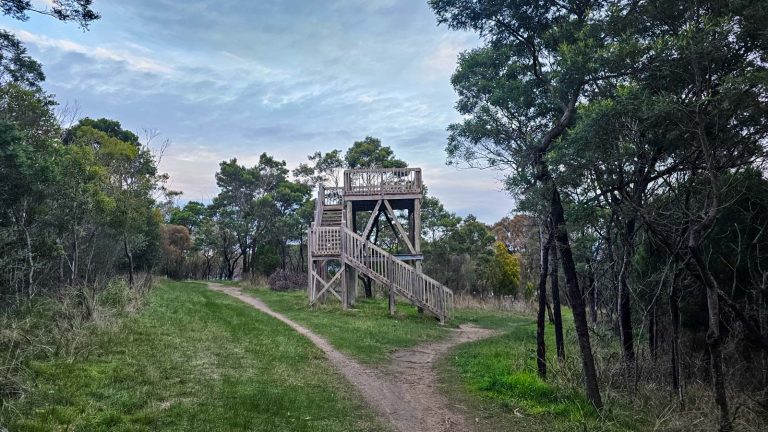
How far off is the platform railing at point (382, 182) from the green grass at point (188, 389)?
984 centimetres

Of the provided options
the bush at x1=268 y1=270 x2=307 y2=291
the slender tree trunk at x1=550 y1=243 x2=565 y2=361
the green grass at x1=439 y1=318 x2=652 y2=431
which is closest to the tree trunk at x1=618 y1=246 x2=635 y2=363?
the green grass at x1=439 y1=318 x2=652 y2=431

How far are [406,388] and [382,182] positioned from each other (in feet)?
40.5

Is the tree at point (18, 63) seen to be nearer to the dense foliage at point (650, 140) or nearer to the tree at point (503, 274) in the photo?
the dense foliage at point (650, 140)

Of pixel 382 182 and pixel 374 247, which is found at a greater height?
A: pixel 382 182

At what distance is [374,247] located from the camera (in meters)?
17.3

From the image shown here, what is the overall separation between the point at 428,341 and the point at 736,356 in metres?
6.78

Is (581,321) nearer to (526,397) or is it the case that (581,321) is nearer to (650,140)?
(526,397)

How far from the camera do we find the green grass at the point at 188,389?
5189mm

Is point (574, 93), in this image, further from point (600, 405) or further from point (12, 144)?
point (12, 144)

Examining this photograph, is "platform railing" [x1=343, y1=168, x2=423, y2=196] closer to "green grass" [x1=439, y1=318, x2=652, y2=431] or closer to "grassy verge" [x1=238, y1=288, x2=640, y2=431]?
"grassy verge" [x1=238, y1=288, x2=640, y2=431]

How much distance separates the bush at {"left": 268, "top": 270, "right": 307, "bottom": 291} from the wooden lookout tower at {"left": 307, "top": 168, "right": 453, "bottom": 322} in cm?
676

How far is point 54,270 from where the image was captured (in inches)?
564

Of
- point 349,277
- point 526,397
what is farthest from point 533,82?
point 349,277

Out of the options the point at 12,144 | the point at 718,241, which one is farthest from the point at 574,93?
the point at 12,144
